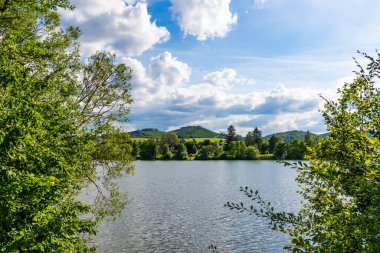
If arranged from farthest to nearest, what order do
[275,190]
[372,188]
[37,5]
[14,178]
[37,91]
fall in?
[275,190]
[37,5]
[37,91]
[14,178]
[372,188]

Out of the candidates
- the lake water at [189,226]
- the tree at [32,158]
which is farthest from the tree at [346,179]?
the lake water at [189,226]

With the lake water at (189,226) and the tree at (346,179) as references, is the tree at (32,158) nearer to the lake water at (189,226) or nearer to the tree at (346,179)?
the tree at (346,179)

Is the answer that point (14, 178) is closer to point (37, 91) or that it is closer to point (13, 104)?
point (13, 104)

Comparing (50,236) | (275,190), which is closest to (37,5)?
(50,236)

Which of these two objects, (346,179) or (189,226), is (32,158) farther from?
(189,226)

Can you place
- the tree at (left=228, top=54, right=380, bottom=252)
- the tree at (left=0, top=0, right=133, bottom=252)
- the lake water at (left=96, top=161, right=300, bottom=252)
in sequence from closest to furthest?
the tree at (left=228, top=54, right=380, bottom=252), the tree at (left=0, top=0, right=133, bottom=252), the lake water at (left=96, top=161, right=300, bottom=252)

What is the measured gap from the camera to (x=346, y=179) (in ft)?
29.8

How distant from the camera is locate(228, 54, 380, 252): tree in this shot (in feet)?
22.3

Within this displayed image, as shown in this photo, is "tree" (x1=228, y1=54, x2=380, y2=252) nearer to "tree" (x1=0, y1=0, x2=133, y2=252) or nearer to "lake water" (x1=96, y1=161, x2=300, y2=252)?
"tree" (x1=0, y1=0, x2=133, y2=252)

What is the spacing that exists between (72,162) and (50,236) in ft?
17.0

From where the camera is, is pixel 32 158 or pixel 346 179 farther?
pixel 32 158

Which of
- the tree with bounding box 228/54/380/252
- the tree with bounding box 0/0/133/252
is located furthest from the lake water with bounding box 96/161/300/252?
the tree with bounding box 228/54/380/252

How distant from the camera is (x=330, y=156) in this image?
1216 centimetres

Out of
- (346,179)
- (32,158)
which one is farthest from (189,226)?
(346,179)
